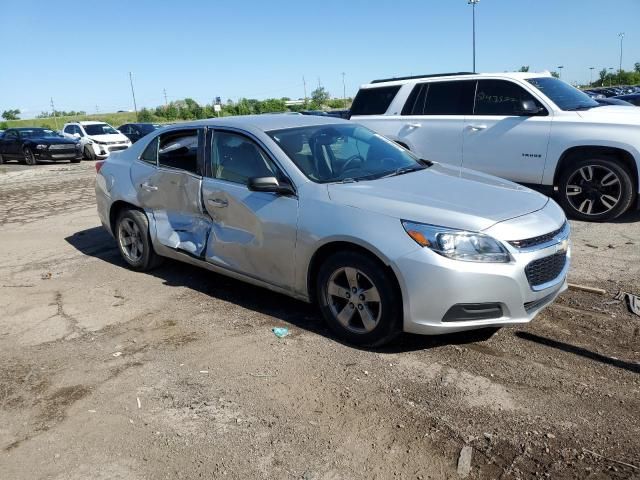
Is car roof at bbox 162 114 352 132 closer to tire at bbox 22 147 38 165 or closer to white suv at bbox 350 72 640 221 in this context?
white suv at bbox 350 72 640 221

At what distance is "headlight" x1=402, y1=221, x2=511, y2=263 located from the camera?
11.9ft

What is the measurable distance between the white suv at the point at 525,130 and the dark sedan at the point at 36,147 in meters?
15.4

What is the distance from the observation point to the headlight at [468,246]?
362cm

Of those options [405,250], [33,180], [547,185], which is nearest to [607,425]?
[405,250]

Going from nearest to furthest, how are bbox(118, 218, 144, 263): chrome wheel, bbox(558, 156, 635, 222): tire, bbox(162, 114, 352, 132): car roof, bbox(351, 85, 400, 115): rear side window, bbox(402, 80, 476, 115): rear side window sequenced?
bbox(162, 114, 352, 132): car roof → bbox(118, 218, 144, 263): chrome wheel → bbox(558, 156, 635, 222): tire → bbox(402, 80, 476, 115): rear side window → bbox(351, 85, 400, 115): rear side window

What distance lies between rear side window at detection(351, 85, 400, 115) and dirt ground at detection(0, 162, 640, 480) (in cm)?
465

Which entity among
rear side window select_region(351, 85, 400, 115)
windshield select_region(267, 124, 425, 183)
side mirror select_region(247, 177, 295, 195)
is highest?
rear side window select_region(351, 85, 400, 115)

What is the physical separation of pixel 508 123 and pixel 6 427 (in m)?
6.84

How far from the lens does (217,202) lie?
4906mm

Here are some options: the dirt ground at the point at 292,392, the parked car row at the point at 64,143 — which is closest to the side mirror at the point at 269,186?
the dirt ground at the point at 292,392

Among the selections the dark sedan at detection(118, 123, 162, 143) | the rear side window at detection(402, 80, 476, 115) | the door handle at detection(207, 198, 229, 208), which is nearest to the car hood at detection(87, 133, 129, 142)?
the dark sedan at detection(118, 123, 162, 143)

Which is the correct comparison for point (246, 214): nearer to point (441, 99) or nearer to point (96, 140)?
point (441, 99)

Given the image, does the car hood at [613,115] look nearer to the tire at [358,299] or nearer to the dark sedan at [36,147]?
the tire at [358,299]

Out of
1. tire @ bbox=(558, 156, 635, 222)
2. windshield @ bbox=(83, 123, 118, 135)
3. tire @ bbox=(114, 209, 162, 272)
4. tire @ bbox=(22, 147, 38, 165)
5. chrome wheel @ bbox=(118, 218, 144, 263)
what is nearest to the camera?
tire @ bbox=(114, 209, 162, 272)
